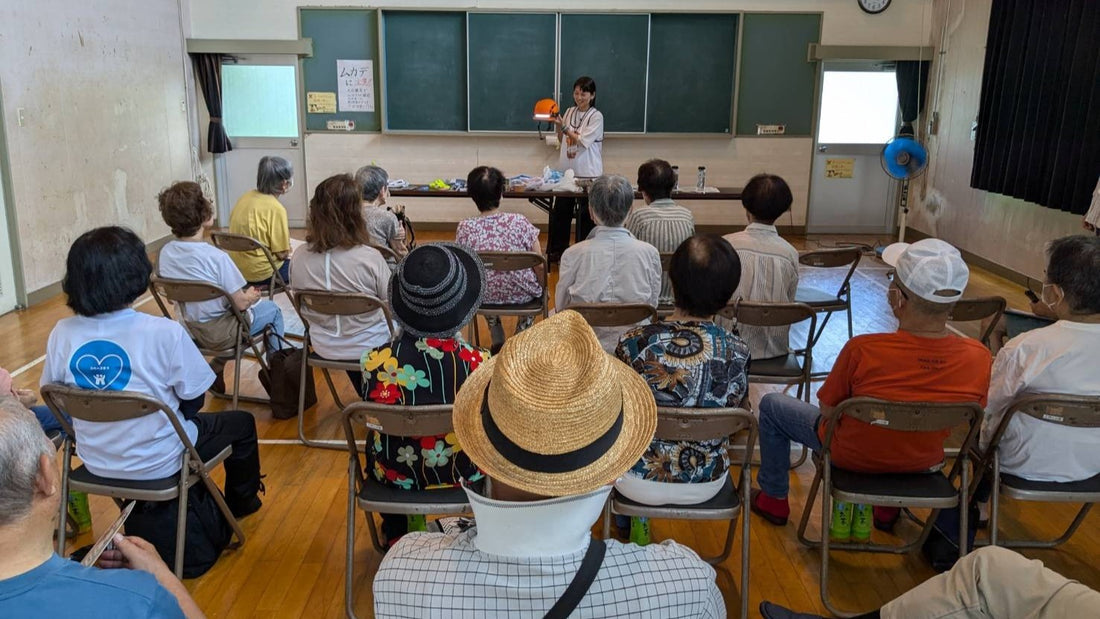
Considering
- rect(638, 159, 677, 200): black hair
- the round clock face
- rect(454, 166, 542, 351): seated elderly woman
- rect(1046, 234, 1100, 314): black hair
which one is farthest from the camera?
the round clock face

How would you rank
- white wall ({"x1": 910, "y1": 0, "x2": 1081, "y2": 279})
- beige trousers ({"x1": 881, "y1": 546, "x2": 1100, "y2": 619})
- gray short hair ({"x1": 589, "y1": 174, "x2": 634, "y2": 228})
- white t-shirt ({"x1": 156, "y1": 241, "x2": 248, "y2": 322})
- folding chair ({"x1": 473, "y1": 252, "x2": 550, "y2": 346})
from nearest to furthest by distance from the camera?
beige trousers ({"x1": 881, "y1": 546, "x2": 1100, "y2": 619})
white t-shirt ({"x1": 156, "y1": 241, "x2": 248, "y2": 322})
gray short hair ({"x1": 589, "y1": 174, "x2": 634, "y2": 228})
folding chair ({"x1": 473, "y1": 252, "x2": 550, "y2": 346})
white wall ({"x1": 910, "y1": 0, "x2": 1081, "y2": 279})

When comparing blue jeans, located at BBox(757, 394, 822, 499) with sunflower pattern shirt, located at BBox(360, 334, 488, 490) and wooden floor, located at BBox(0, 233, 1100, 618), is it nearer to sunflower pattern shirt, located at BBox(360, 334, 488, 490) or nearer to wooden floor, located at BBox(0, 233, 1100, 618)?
wooden floor, located at BBox(0, 233, 1100, 618)

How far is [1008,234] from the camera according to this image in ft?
23.0

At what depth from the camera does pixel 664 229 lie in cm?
419

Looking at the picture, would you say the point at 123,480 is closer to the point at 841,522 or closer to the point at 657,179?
the point at 841,522

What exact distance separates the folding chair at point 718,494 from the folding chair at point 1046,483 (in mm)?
753

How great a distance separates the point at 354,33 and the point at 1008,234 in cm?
638

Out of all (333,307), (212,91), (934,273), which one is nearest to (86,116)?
(212,91)

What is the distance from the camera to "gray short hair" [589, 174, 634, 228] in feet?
12.3

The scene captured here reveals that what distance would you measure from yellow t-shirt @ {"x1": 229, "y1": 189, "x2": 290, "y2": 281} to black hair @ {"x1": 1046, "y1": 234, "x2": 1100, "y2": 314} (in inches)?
143

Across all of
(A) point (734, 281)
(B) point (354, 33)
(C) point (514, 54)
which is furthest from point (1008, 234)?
(B) point (354, 33)

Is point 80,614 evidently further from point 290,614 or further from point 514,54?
point 514,54

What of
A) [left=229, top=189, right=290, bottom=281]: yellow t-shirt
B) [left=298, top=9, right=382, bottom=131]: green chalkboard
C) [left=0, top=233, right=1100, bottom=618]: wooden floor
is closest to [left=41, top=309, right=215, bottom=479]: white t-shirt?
[left=0, top=233, right=1100, bottom=618]: wooden floor

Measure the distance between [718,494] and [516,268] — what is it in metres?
1.83
